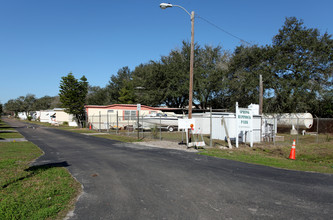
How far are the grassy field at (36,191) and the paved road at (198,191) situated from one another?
1.03 ft

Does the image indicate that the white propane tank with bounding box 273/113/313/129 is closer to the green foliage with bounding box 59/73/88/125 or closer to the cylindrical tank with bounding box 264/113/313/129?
the cylindrical tank with bounding box 264/113/313/129

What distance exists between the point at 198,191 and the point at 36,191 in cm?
371

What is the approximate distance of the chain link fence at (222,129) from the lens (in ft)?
59.8

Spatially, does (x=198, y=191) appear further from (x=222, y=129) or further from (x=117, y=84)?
(x=117, y=84)

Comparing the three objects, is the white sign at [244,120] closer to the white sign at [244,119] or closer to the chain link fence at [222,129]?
the white sign at [244,119]

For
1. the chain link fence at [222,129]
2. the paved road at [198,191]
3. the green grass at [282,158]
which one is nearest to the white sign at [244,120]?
the chain link fence at [222,129]

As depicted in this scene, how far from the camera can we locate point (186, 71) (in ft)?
126

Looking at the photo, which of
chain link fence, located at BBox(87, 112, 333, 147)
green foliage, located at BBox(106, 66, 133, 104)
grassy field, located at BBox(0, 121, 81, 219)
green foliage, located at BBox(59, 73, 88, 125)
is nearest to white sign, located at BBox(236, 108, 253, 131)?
chain link fence, located at BBox(87, 112, 333, 147)

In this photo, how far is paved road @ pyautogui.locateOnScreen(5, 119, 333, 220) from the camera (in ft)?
15.5

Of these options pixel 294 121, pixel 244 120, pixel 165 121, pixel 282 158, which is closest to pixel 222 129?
pixel 244 120

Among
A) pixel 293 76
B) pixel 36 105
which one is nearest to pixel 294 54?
pixel 293 76

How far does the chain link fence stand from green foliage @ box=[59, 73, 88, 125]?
19.8ft

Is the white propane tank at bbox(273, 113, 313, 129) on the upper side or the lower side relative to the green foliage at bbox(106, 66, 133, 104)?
lower

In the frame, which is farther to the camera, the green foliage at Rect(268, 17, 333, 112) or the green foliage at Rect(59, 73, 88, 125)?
the green foliage at Rect(59, 73, 88, 125)
